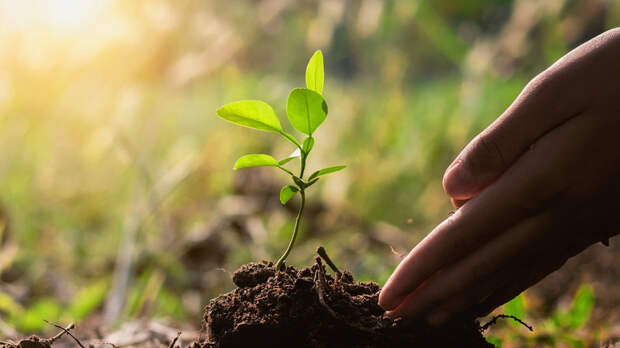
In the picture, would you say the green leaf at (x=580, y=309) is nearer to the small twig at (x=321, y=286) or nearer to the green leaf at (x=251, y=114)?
the small twig at (x=321, y=286)

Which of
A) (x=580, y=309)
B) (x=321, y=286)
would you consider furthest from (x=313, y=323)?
(x=580, y=309)

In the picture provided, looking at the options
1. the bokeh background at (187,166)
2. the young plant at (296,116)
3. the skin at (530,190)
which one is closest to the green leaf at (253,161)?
the young plant at (296,116)

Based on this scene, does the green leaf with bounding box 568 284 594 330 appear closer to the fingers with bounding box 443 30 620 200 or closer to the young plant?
the fingers with bounding box 443 30 620 200

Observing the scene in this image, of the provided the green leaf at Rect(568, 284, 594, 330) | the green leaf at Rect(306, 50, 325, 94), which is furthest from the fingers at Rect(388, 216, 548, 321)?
the green leaf at Rect(568, 284, 594, 330)

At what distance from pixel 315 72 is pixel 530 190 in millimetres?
310

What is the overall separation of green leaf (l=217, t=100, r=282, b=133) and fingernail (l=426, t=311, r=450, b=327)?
32cm

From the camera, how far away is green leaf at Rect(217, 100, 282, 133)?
0.68 m

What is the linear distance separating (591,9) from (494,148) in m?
2.79

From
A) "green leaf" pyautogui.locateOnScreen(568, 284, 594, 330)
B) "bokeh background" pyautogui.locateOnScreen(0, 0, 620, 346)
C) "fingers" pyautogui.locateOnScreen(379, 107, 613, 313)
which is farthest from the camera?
"bokeh background" pyautogui.locateOnScreen(0, 0, 620, 346)

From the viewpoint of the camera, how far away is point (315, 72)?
2.38 ft

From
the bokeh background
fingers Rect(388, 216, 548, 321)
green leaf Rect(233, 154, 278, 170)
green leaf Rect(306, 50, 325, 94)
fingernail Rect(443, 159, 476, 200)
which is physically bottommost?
fingers Rect(388, 216, 548, 321)

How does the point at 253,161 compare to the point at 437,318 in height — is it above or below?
above

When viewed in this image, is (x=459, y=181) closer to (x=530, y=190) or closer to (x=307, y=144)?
(x=530, y=190)

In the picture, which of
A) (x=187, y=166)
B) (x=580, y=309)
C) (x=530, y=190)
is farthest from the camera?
(x=187, y=166)
